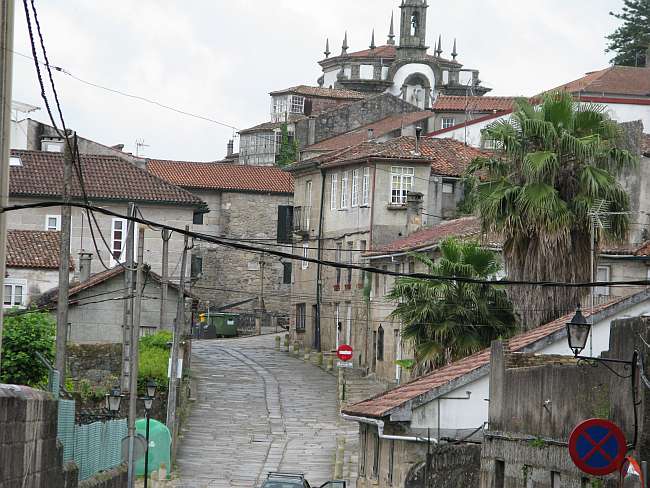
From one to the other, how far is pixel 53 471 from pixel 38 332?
21183 millimetres

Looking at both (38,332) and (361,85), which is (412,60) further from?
(38,332)

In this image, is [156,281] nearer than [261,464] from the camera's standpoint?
No

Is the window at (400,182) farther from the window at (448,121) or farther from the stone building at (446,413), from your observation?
the stone building at (446,413)

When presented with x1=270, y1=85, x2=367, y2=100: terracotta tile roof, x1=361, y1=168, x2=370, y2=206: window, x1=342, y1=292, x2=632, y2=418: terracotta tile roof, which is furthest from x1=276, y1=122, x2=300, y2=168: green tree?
x1=342, y1=292, x2=632, y2=418: terracotta tile roof

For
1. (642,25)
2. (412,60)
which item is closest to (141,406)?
(642,25)

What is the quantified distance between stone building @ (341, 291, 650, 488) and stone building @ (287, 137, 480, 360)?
29.0 metres

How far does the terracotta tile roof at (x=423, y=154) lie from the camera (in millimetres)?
69250

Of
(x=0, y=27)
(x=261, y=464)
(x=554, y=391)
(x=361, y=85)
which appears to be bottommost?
(x=261, y=464)

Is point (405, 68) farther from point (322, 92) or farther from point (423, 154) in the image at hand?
point (423, 154)

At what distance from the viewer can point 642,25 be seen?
117m

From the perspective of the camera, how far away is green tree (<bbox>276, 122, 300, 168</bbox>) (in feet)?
374

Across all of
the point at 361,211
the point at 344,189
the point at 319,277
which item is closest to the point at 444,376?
the point at 361,211

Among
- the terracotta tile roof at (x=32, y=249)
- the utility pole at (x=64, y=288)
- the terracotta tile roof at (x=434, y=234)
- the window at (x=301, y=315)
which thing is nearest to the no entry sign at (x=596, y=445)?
the utility pole at (x=64, y=288)

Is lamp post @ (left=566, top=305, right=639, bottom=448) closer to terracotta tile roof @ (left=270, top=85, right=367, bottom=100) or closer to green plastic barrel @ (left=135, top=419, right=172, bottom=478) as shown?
green plastic barrel @ (left=135, top=419, right=172, bottom=478)
